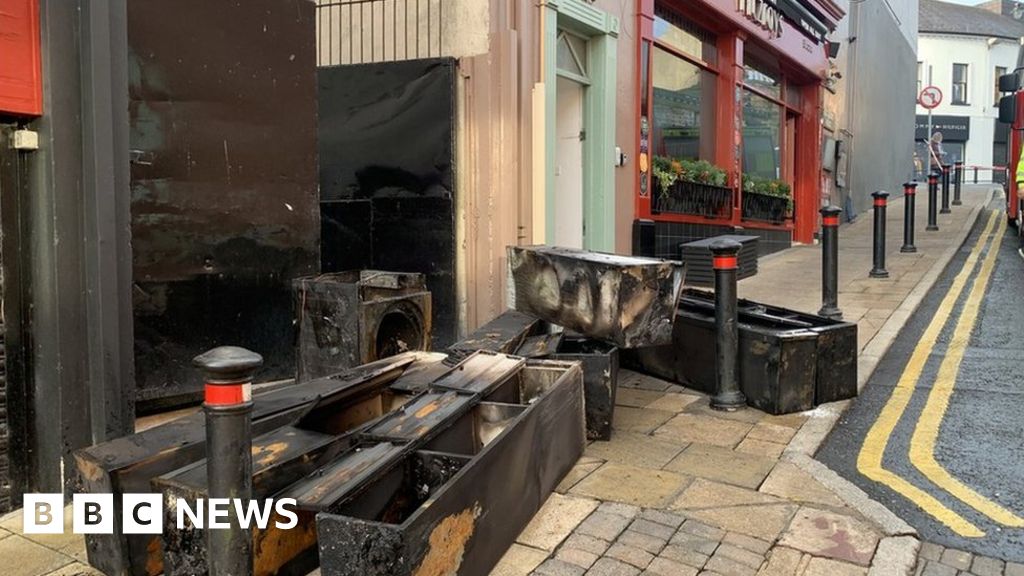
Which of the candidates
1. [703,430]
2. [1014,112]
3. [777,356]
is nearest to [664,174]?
[777,356]

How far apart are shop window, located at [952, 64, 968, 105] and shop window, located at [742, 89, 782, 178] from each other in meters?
34.1

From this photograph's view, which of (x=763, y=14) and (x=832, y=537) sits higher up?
(x=763, y=14)

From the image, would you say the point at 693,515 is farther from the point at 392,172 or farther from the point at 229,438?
the point at 392,172

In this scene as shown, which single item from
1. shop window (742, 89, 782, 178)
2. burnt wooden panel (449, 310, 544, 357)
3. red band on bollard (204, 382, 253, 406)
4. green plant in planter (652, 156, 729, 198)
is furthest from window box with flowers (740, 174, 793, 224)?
red band on bollard (204, 382, 253, 406)

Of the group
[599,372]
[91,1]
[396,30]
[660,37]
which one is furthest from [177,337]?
[660,37]

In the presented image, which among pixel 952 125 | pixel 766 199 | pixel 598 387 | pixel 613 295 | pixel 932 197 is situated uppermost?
pixel 952 125

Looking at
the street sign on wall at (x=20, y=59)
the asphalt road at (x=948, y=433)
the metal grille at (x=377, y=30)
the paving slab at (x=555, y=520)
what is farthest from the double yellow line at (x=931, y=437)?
the metal grille at (x=377, y=30)

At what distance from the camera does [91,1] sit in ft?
12.3

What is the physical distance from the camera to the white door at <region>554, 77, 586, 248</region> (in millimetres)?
8930

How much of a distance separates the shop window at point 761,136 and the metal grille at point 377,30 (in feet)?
25.4

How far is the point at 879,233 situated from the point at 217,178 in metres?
8.57

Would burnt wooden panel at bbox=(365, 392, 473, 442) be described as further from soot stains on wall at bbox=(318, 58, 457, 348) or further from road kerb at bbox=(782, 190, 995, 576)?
soot stains on wall at bbox=(318, 58, 457, 348)

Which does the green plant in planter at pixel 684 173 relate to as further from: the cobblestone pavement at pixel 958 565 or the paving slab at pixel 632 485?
the cobblestone pavement at pixel 958 565

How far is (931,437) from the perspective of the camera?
4863 mm
